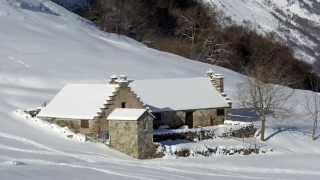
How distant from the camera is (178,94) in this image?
6084cm

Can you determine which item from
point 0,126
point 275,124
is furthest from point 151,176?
point 275,124

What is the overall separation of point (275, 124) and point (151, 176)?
27.4 meters

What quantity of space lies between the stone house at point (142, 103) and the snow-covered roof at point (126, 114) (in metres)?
0.49

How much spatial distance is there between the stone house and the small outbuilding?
618 millimetres

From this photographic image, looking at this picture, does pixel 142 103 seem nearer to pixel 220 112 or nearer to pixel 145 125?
pixel 145 125

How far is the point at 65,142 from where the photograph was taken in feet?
167

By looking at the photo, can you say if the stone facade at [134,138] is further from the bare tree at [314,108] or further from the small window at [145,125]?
the bare tree at [314,108]

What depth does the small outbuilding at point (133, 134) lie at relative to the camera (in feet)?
166

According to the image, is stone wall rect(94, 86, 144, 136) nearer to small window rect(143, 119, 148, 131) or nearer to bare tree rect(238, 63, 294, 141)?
→ small window rect(143, 119, 148, 131)

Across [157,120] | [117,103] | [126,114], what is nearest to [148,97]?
[157,120]

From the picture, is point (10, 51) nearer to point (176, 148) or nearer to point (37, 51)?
point (37, 51)

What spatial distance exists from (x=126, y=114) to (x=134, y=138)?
6.09 ft

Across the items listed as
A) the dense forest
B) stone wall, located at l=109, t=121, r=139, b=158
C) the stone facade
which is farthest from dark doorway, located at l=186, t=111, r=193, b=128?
the dense forest

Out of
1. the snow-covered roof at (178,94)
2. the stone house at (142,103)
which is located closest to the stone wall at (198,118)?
the stone house at (142,103)
